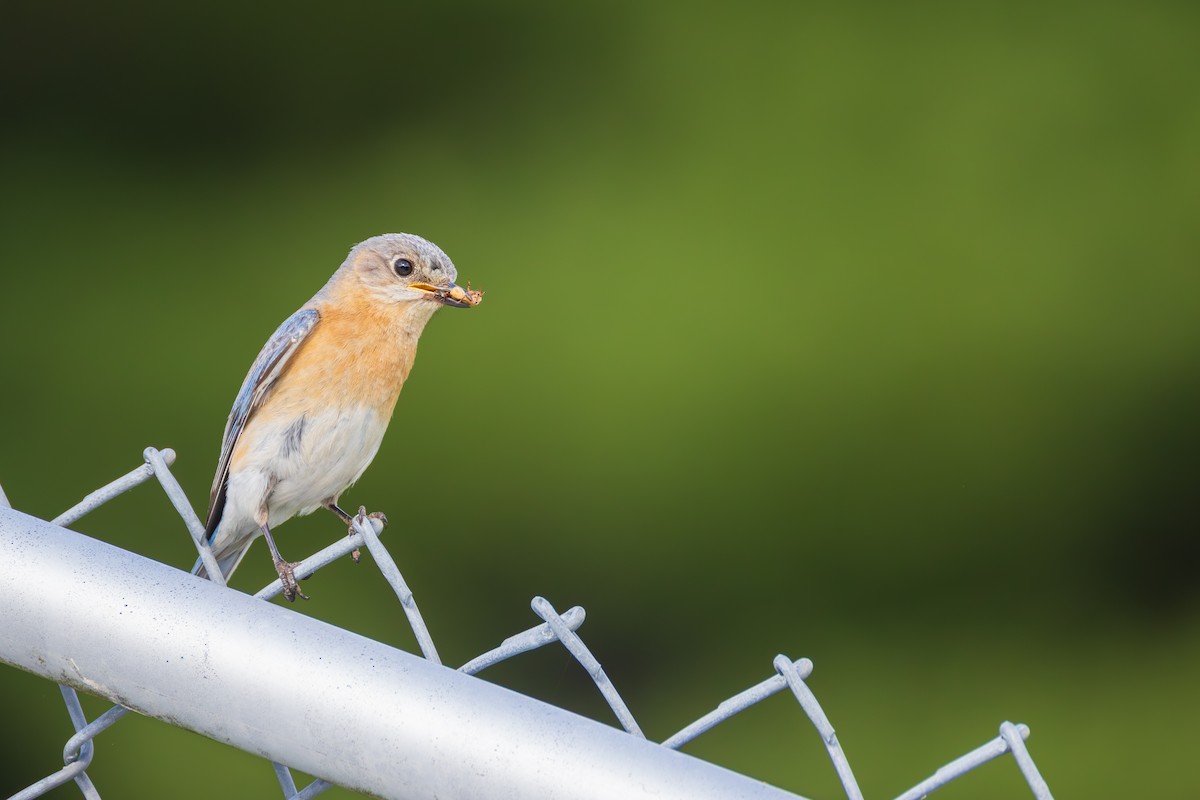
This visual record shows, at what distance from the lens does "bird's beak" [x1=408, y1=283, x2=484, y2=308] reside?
6.37 ft

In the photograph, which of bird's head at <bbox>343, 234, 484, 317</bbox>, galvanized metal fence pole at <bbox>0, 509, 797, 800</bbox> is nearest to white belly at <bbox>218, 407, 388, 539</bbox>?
bird's head at <bbox>343, 234, 484, 317</bbox>

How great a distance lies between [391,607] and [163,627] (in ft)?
5.49

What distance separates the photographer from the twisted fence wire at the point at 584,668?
0.91m

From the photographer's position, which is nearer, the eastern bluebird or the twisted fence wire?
the twisted fence wire

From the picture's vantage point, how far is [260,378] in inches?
83.0

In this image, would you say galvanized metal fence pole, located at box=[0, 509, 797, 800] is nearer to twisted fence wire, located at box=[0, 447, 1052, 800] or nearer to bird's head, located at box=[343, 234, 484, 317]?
twisted fence wire, located at box=[0, 447, 1052, 800]

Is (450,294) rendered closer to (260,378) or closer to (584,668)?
(260,378)

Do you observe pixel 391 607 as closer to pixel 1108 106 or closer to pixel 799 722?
pixel 799 722

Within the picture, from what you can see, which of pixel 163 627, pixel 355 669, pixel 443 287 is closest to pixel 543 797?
pixel 355 669

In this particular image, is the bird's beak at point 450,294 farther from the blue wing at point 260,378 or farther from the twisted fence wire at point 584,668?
the twisted fence wire at point 584,668

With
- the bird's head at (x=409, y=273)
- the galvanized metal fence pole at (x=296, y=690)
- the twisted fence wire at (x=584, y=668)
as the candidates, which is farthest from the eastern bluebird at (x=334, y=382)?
the galvanized metal fence pole at (x=296, y=690)

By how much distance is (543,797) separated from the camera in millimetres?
901

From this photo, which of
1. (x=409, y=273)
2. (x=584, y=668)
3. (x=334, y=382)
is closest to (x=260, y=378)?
(x=334, y=382)

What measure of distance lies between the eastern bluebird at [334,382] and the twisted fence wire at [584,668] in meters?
0.82
